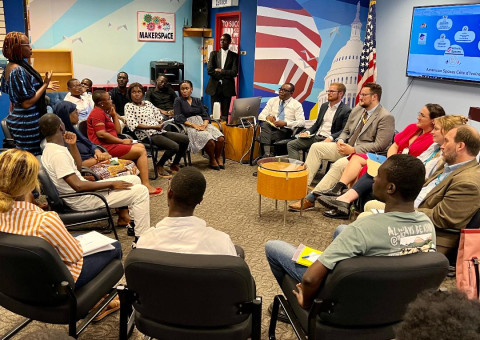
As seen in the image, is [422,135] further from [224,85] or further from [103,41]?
[103,41]

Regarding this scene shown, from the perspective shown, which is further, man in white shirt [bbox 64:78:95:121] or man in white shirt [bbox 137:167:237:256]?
man in white shirt [bbox 64:78:95:121]

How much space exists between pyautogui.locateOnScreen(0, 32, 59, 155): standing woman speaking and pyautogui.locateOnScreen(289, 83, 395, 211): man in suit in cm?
275

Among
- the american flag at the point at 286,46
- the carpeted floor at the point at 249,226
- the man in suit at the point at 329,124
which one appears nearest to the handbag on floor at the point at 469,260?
the carpeted floor at the point at 249,226

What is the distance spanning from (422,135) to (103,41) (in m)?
6.66

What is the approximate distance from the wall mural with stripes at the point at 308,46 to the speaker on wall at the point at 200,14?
2147 millimetres

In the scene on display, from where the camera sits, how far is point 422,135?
4.49m

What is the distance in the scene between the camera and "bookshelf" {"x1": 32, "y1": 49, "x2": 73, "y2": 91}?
8.12 meters

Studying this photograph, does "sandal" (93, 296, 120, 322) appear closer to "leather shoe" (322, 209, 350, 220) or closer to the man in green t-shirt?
the man in green t-shirt

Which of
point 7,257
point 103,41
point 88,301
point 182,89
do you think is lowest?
point 88,301

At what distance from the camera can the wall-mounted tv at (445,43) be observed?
17.6ft

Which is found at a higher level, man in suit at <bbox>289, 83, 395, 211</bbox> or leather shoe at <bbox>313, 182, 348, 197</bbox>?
man in suit at <bbox>289, 83, 395, 211</bbox>

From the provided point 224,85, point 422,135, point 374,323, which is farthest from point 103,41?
point 374,323

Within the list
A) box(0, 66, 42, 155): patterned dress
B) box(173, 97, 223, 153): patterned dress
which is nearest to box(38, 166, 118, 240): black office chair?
box(0, 66, 42, 155): patterned dress

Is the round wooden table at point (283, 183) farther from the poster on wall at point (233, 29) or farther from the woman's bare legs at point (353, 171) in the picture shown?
the poster on wall at point (233, 29)
